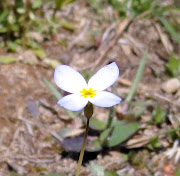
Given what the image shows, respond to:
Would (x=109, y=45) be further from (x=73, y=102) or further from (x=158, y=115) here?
(x=73, y=102)

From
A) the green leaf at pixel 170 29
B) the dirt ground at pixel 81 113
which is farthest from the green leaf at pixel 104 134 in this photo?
the green leaf at pixel 170 29

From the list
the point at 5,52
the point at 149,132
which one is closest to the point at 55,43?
the point at 5,52

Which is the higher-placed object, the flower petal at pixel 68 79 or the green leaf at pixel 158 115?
the flower petal at pixel 68 79

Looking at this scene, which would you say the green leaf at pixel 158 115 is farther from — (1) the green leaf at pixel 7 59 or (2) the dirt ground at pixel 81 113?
(1) the green leaf at pixel 7 59

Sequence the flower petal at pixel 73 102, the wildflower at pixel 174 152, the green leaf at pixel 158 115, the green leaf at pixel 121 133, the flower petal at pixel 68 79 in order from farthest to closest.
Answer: the green leaf at pixel 158 115 < the wildflower at pixel 174 152 < the green leaf at pixel 121 133 < the flower petal at pixel 68 79 < the flower petal at pixel 73 102

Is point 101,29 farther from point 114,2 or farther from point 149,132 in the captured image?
point 149,132
